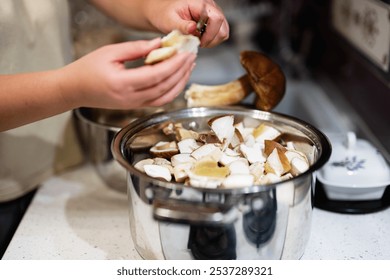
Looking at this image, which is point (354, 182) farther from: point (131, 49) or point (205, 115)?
point (131, 49)

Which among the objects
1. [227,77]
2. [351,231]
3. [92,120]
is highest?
[92,120]

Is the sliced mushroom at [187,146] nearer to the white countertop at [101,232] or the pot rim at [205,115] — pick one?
the pot rim at [205,115]

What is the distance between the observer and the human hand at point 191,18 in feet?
3.04

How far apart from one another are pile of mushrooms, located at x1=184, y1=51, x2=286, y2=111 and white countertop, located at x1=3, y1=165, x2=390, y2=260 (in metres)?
0.26

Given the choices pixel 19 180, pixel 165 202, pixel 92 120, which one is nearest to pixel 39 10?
pixel 92 120

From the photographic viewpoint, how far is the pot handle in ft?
2.34

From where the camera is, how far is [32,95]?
761mm

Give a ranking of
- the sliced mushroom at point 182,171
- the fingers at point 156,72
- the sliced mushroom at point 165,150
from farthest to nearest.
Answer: the sliced mushroom at point 165,150
the sliced mushroom at point 182,171
the fingers at point 156,72

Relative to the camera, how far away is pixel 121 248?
3.04 ft

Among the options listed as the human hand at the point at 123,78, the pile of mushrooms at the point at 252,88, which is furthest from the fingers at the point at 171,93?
the pile of mushrooms at the point at 252,88

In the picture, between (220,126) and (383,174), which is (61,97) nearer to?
(220,126)

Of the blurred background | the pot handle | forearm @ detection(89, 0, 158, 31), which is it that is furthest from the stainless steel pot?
the blurred background

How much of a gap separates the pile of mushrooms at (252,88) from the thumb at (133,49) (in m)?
0.33

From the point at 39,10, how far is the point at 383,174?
2.64 ft
